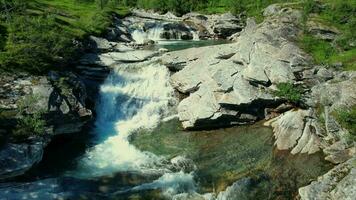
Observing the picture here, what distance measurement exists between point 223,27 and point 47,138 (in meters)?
61.1

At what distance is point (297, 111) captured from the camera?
45125 millimetres

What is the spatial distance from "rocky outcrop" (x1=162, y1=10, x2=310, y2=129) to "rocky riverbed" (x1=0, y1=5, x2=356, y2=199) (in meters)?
0.11

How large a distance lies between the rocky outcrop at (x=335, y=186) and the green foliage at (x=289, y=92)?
1122 cm

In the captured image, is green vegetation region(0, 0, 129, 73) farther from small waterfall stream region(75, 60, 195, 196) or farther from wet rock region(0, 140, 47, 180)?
wet rock region(0, 140, 47, 180)

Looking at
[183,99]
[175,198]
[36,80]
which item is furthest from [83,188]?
[183,99]

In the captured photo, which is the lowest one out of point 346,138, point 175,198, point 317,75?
point 175,198

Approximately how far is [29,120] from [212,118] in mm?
18049

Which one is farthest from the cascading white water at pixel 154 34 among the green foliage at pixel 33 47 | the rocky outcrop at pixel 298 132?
the rocky outcrop at pixel 298 132

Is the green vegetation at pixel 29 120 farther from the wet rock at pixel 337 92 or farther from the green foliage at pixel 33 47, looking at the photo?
the wet rock at pixel 337 92

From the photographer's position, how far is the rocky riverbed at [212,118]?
36469mm

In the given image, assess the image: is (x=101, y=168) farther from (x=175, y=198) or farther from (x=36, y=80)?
(x=36, y=80)

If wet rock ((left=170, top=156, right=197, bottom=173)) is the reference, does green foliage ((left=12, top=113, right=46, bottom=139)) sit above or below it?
above

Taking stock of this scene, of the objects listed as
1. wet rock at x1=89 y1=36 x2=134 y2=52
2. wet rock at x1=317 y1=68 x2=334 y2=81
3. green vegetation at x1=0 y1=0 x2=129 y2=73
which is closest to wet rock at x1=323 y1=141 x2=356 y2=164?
wet rock at x1=317 y1=68 x2=334 y2=81

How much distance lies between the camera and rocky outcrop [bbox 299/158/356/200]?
105ft
